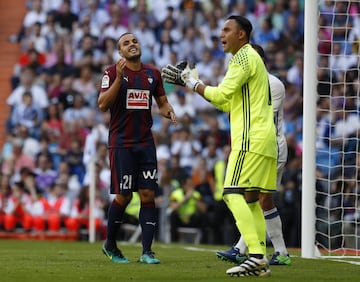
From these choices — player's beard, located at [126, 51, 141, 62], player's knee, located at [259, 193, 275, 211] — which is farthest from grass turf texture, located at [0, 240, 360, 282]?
player's beard, located at [126, 51, 141, 62]

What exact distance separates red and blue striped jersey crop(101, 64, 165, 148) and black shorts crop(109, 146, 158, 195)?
0.24 ft

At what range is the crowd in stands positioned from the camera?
65.0 ft

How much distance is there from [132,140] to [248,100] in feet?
5.53

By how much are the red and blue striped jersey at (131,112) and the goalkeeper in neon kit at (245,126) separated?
1.16 meters

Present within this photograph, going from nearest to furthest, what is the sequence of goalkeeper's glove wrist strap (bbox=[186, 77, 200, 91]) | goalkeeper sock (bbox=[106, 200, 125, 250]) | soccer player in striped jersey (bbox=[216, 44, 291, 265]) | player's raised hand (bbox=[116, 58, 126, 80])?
1. goalkeeper's glove wrist strap (bbox=[186, 77, 200, 91])
2. player's raised hand (bbox=[116, 58, 126, 80])
3. goalkeeper sock (bbox=[106, 200, 125, 250])
4. soccer player in striped jersey (bbox=[216, 44, 291, 265])

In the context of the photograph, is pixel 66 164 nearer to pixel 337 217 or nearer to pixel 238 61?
pixel 337 217

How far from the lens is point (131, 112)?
1092 centimetres

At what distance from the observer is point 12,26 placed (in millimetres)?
26672

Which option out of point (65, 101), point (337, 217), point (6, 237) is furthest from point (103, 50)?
point (337, 217)

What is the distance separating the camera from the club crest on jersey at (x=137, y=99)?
10.9 meters

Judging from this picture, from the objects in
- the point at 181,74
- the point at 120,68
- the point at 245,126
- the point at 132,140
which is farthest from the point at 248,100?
the point at 132,140

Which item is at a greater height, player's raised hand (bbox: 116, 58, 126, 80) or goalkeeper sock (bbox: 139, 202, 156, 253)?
player's raised hand (bbox: 116, 58, 126, 80)

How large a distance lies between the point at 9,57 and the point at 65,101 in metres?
3.13

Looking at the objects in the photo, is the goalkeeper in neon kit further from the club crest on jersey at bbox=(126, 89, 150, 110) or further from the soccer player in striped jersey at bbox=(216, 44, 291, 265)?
the soccer player in striped jersey at bbox=(216, 44, 291, 265)
